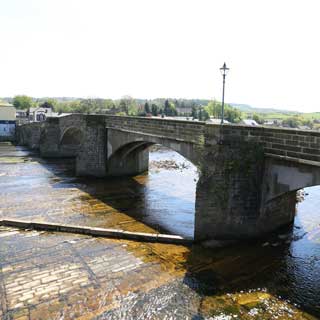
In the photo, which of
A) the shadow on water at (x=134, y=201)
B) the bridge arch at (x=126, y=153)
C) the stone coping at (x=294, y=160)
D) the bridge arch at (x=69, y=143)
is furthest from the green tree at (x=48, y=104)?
the stone coping at (x=294, y=160)

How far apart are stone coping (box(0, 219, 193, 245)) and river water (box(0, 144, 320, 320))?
53cm

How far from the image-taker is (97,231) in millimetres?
13742

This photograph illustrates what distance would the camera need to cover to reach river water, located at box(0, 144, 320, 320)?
8.79 meters

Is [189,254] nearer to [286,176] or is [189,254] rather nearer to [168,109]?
[286,176]

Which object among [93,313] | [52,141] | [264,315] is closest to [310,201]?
[264,315]

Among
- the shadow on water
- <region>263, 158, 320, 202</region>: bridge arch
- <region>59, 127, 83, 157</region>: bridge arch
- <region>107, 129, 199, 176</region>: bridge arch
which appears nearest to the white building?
<region>59, 127, 83, 157</region>: bridge arch

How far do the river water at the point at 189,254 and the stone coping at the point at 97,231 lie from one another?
0.53 m

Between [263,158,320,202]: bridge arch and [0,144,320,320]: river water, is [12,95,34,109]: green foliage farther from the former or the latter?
[263,158,320,202]: bridge arch

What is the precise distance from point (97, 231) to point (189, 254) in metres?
4.24

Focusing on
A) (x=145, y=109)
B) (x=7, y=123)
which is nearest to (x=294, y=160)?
(x=7, y=123)

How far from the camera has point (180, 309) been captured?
28.4ft

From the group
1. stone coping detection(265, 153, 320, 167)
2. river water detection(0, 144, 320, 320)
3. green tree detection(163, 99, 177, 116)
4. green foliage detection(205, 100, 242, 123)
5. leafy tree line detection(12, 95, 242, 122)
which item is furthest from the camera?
green tree detection(163, 99, 177, 116)

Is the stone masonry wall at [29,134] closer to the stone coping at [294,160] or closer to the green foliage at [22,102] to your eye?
the stone coping at [294,160]

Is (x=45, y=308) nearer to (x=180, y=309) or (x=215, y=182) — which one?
(x=180, y=309)
